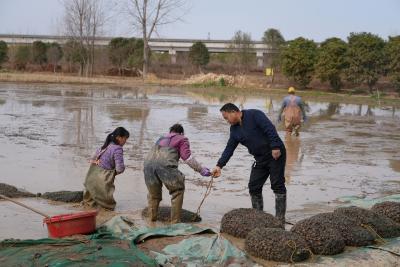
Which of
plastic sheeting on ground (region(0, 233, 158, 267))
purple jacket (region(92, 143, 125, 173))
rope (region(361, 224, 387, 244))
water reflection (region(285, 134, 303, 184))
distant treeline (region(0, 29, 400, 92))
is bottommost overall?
water reflection (region(285, 134, 303, 184))

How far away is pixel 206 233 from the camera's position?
6523 millimetres

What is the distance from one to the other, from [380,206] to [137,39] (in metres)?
52.3

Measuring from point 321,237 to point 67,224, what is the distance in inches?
111

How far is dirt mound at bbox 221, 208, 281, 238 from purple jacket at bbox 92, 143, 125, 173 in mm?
1985

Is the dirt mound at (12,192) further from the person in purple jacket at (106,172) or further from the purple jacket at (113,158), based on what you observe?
the purple jacket at (113,158)

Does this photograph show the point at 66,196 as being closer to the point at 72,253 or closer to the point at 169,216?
the point at 169,216

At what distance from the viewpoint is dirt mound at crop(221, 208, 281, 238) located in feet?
22.2

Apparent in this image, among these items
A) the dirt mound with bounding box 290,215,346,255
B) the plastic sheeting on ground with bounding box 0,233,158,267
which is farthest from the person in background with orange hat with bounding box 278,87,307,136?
the plastic sheeting on ground with bounding box 0,233,158,267

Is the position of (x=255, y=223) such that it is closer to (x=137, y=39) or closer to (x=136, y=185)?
(x=136, y=185)

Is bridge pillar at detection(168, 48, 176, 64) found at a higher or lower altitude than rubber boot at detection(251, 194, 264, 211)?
higher

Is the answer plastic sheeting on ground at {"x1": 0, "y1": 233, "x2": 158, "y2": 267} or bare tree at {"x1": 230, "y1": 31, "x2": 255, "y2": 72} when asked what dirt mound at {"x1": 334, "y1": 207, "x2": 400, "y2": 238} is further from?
bare tree at {"x1": 230, "y1": 31, "x2": 255, "y2": 72}

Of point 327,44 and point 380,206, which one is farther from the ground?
point 327,44

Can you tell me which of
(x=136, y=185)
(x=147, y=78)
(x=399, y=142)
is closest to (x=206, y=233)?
(x=136, y=185)

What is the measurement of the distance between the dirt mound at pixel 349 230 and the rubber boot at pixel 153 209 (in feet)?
6.98
